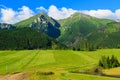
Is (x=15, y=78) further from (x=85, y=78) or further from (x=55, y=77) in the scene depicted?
(x=85, y=78)

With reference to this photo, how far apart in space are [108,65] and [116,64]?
5858mm

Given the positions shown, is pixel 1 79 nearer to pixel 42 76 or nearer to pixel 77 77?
pixel 42 76

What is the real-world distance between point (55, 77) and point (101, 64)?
50.7 meters

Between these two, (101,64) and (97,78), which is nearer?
(97,78)

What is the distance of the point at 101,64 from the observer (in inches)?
4877

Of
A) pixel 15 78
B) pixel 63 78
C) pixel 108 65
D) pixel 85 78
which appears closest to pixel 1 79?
pixel 15 78

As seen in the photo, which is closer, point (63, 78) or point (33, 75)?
point (63, 78)

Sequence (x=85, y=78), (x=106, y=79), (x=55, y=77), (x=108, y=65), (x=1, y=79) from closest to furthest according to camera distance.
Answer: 1. (x=106, y=79)
2. (x=85, y=78)
3. (x=55, y=77)
4. (x=1, y=79)
5. (x=108, y=65)

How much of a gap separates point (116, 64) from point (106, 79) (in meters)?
60.8

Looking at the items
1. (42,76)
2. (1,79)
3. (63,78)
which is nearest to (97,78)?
(63,78)

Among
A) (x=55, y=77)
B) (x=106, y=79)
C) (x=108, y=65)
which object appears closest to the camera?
(x=106, y=79)

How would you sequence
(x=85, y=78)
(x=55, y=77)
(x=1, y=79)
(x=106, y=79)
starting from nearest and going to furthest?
(x=106, y=79)
(x=85, y=78)
(x=55, y=77)
(x=1, y=79)

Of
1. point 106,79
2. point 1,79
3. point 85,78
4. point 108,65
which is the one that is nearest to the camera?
point 106,79

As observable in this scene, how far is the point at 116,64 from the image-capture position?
124188 millimetres
